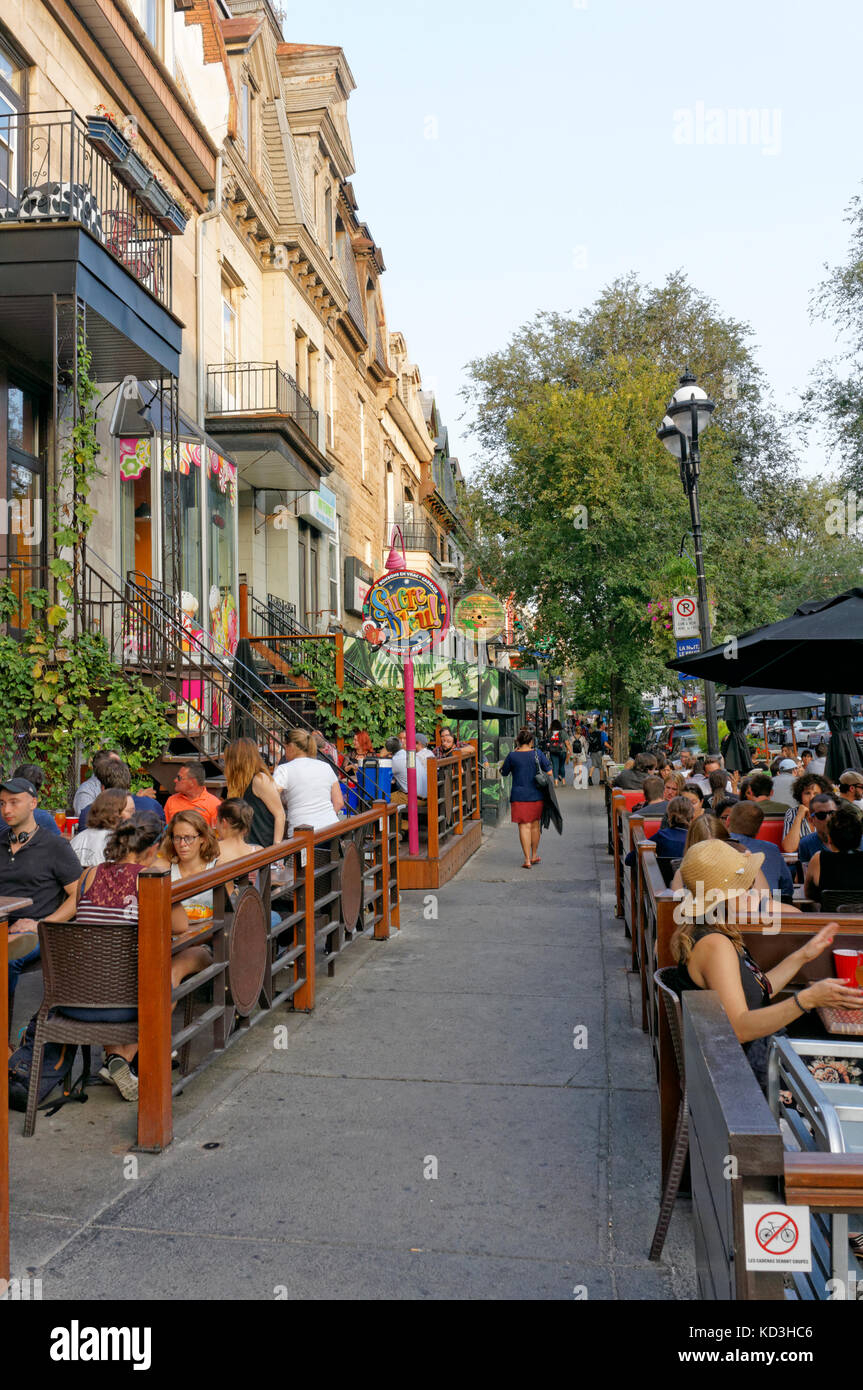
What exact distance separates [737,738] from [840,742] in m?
2.34

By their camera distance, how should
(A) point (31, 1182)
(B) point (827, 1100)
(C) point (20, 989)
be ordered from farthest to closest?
1. (C) point (20, 989)
2. (A) point (31, 1182)
3. (B) point (827, 1100)

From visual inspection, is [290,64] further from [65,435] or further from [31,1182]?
[31,1182]

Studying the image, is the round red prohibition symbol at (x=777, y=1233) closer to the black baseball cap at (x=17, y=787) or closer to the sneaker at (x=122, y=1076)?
the sneaker at (x=122, y=1076)

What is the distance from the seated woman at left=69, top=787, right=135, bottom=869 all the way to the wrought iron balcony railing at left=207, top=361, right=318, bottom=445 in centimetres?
1097

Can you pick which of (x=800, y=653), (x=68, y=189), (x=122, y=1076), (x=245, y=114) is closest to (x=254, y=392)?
(x=245, y=114)

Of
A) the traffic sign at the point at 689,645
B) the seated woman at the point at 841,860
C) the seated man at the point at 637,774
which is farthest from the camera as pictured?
the seated man at the point at 637,774

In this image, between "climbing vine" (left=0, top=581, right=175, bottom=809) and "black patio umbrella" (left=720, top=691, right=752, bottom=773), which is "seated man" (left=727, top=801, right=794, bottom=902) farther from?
"black patio umbrella" (left=720, top=691, right=752, bottom=773)

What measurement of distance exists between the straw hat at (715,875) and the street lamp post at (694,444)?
7.77m

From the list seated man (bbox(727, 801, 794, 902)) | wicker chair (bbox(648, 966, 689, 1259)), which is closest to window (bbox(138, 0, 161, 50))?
seated man (bbox(727, 801, 794, 902))

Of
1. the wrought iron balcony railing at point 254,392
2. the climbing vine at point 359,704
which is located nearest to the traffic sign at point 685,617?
the climbing vine at point 359,704

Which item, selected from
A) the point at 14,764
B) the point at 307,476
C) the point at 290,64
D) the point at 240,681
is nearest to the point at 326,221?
the point at 290,64

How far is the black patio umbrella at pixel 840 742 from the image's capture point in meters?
12.2

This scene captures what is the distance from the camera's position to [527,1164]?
4375 mm
